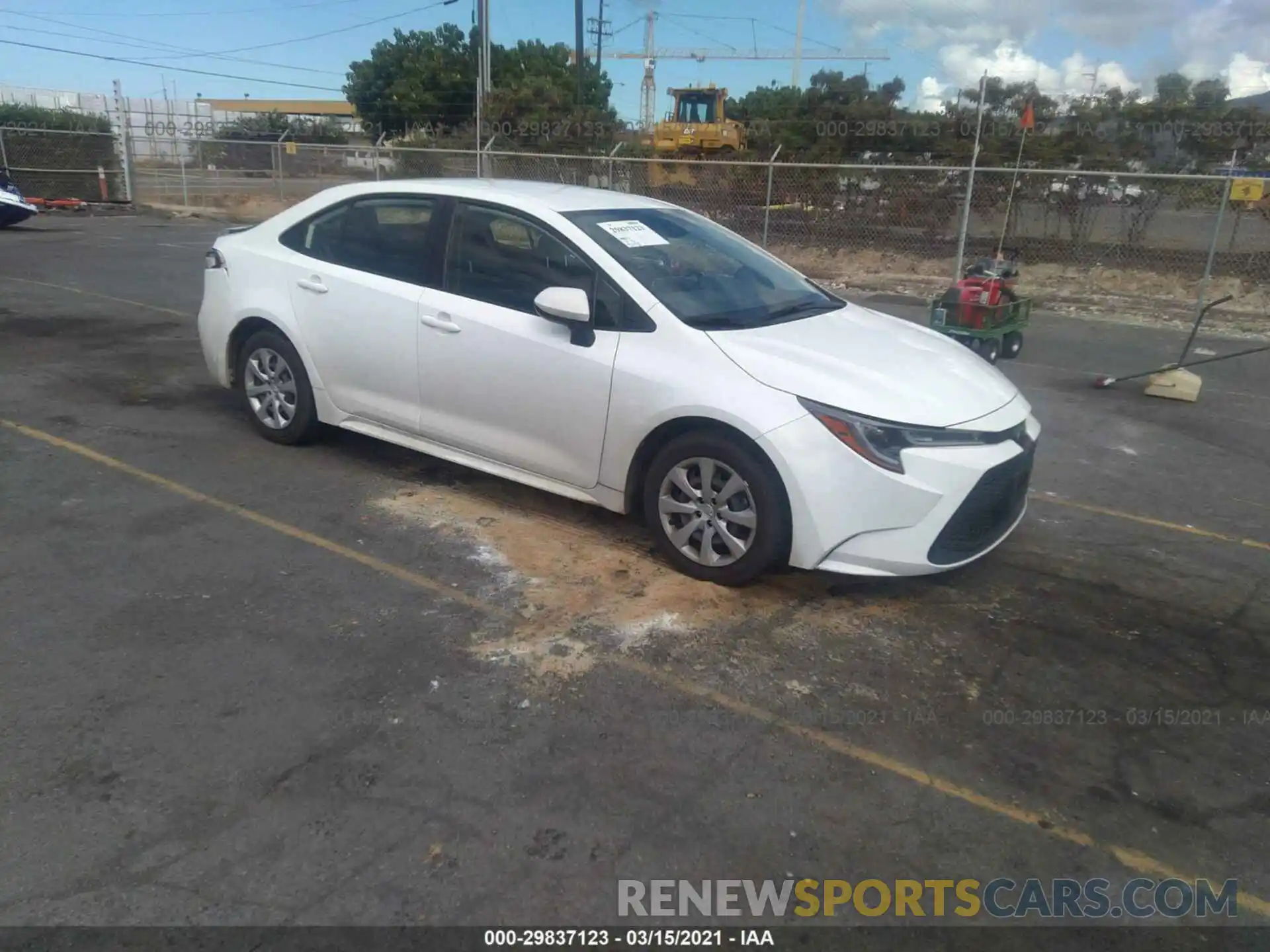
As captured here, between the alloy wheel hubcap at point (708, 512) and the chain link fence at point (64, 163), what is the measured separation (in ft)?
79.3

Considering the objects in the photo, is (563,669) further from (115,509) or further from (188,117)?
(188,117)

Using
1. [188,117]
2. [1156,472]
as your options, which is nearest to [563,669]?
[1156,472]

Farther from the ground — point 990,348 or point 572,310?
point 572,310

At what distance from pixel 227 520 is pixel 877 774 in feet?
11.1

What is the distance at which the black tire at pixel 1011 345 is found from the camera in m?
9.88

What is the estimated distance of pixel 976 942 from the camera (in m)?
2.55

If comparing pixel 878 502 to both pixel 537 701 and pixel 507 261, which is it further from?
pixel 507 261

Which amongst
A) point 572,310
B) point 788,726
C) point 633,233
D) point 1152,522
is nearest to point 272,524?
point 572,310

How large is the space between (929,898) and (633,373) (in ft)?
8.08

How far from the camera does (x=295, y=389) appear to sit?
18.6 ft

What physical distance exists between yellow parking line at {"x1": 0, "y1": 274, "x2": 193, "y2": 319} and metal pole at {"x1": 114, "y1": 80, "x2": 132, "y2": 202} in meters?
13.9

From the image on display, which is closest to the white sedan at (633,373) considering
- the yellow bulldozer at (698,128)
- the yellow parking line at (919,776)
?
the yellow parking line at (919,776)

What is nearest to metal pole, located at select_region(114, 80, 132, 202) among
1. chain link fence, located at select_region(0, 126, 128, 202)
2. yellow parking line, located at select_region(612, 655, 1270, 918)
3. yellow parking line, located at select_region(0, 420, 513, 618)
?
chain link fence, located at select_region(0, 126, 128, 202)

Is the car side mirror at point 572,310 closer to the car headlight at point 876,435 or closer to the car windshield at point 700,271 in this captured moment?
the car windshield at point 700,271
